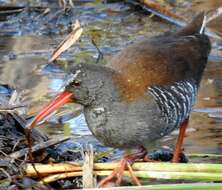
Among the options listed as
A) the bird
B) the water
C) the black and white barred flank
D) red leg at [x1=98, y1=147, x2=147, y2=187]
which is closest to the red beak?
the bird

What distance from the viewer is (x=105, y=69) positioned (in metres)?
Result: 5.36

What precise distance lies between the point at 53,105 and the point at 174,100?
959mm

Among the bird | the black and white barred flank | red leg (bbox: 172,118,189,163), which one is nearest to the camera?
the bird

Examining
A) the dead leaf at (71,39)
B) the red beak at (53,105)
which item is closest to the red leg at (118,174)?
the red beak at (53,105)

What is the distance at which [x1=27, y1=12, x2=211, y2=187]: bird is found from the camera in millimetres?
5244

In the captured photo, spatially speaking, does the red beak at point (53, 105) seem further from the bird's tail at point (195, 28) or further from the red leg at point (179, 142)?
the bird's tail at point (195, 28)

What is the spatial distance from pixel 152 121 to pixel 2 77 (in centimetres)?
300

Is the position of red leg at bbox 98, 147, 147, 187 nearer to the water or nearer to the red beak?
the red beak

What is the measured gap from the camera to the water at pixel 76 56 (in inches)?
263

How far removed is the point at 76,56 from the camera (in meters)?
8.78

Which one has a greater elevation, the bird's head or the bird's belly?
the bird's head

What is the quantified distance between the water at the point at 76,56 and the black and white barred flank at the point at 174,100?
53 centimetres

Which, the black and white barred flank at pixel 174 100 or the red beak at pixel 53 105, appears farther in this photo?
the black and white barred flank at pixel 174 100

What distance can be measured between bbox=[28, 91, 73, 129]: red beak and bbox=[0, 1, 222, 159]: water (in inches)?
34.1
